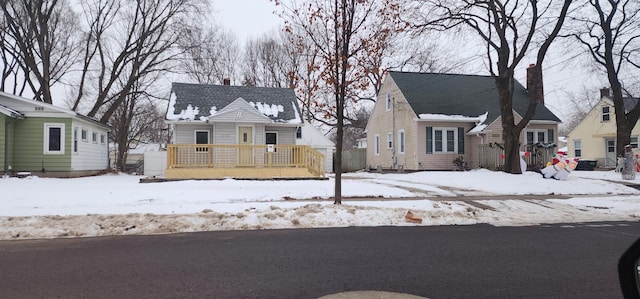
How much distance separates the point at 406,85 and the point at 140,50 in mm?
18405

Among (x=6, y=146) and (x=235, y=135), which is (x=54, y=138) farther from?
(x=235, y=135)

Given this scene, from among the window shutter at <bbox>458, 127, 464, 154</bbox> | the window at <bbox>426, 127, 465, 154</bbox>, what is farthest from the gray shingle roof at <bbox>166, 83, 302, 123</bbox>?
the window shutter at <bbox>458, 127, 464, 154</bbox>

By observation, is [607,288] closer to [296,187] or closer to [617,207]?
[617,207]

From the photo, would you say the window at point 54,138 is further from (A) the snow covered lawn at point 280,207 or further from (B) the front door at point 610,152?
(B) the front door at point 610,152

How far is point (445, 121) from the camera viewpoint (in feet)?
82.1

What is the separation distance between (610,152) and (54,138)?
136ft

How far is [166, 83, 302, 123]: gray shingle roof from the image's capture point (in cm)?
2266

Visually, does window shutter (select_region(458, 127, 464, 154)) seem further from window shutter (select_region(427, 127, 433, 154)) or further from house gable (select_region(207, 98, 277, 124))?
house gable (select_region(207, 98, 277, 124))

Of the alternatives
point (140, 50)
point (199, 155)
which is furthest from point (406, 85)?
point (140, 50)

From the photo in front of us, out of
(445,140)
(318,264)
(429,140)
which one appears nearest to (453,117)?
(445,140)

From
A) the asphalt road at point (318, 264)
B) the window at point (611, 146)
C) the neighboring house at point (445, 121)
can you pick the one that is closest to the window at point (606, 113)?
the window at point (611, 146)

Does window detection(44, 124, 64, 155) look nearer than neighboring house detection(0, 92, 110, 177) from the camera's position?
No

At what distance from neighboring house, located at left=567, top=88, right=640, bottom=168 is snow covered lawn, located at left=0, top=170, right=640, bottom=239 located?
951 inches

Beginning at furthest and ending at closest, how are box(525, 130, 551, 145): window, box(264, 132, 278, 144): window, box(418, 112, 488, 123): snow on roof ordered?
box(525, 130, 551, 145): window
box(418, 112, 488, 123): snow on roof
box(264, 132, 278, 144): window
